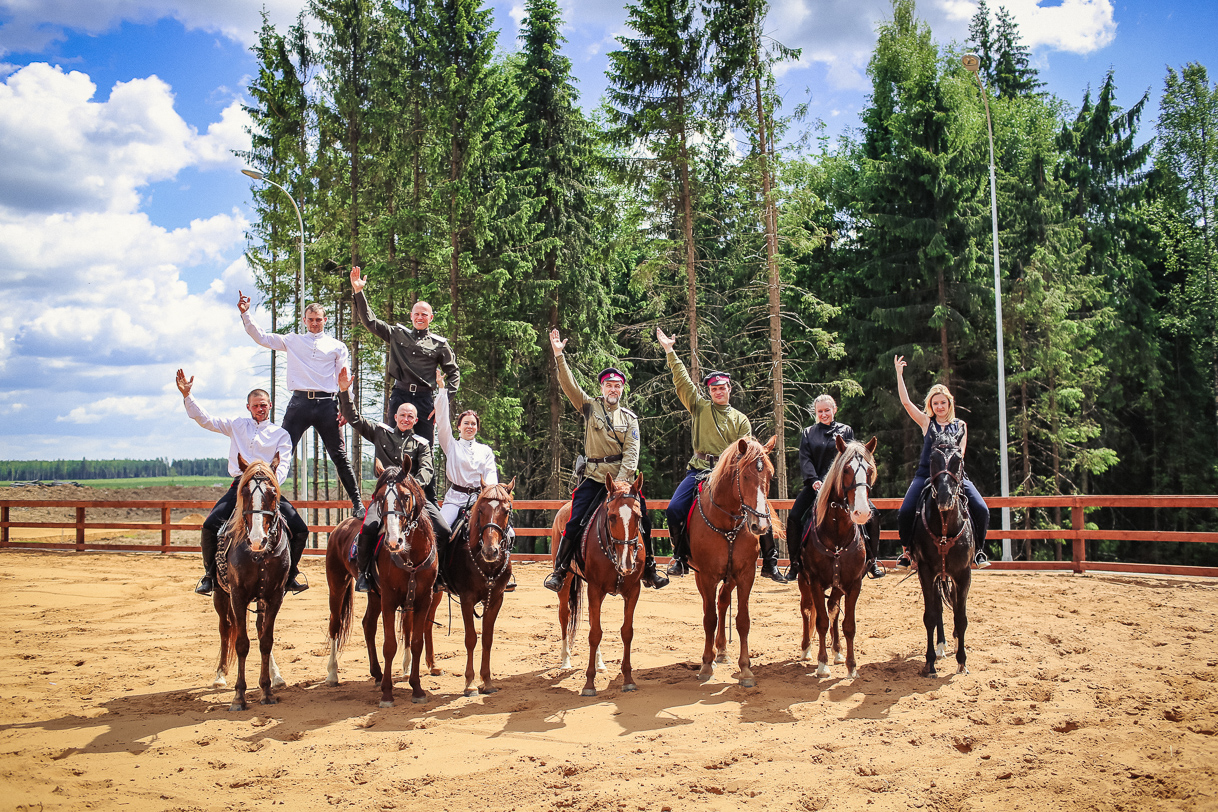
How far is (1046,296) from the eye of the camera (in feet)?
77.7

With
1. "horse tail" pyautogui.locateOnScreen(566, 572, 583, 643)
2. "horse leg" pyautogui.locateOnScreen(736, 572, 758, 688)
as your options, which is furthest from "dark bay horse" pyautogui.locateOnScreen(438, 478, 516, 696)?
"horse leg" pyautogui.locateOnScreen(736, 572, 758, 688)

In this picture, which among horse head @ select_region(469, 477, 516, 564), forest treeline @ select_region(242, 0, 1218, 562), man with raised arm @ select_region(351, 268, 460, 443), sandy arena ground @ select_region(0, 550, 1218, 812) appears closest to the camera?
sandy arena ground @ select_region(0, 550, 1218, 812)

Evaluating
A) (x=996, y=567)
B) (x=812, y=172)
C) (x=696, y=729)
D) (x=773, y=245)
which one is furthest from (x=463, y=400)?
→ (x=696, y=729)

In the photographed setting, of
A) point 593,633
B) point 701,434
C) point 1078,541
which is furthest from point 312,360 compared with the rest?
point 1078,541

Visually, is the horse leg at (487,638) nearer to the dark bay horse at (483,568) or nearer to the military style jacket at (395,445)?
the dark bay horse at (483,568)

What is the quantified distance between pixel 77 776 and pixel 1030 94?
3560 cm

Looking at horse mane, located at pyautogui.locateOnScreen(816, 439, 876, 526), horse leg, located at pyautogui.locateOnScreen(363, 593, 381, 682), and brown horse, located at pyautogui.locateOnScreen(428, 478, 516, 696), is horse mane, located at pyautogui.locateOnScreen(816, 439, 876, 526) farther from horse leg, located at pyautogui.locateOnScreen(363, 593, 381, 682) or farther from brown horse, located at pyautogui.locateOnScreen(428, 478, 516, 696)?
horse leg, located at pyautogui.locateOnScreen(363, 593, 381, 682)

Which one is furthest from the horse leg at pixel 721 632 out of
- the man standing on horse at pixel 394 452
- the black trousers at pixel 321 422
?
the black trousers at pixel 321 422

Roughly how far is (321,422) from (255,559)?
1.66m

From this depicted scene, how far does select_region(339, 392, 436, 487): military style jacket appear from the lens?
24.5ft

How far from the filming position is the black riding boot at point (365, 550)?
23.6ft

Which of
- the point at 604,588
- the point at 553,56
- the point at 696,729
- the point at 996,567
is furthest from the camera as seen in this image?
the point at 553,56

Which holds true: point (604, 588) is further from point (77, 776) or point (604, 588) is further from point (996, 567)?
point (996, 567)

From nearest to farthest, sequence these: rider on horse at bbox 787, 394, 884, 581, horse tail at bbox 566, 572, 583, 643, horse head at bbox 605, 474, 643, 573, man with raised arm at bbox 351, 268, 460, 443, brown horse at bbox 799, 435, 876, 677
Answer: horse head at bbox 605, 474, 643, 573, brown horse at bbox 799, 435, 876, 677, rider on horse at bbox 787, 394, 884, 581, man with raised arm at bbox 351, 268, 460, 443, horse tail at bbox 566, 572, 583, 643
